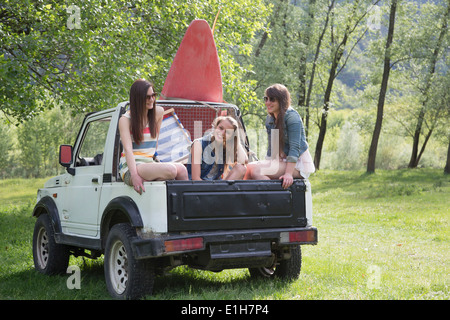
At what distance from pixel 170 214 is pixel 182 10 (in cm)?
1174

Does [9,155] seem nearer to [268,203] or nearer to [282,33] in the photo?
[282,33]

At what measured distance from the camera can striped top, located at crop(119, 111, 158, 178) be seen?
19.5ft

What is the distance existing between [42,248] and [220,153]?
120 inches

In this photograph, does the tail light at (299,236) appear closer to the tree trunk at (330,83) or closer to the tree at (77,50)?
the tree at (77,50)

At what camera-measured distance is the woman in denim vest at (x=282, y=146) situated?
6.22 m

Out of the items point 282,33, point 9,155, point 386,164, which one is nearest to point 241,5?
point 282,33

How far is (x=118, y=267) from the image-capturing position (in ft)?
19.5

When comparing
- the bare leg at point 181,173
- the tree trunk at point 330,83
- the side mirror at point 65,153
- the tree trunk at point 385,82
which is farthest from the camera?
the tree trunk at point 330,83

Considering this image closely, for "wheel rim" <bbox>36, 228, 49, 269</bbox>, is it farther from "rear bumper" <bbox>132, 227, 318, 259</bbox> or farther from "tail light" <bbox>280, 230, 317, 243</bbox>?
"tail light" <bbox>280, 230, 317, 243</bbox>

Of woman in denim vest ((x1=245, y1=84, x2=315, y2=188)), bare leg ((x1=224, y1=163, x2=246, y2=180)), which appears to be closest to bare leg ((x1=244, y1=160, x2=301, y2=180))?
woman in denim vest ((x1=245, y1=84, x2=315, y2=188))

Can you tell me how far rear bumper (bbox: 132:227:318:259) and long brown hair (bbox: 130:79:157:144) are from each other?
1.11 metres

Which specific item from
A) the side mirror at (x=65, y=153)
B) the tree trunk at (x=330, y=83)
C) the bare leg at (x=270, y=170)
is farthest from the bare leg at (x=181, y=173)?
the tree trunk at (x=330, y=83)

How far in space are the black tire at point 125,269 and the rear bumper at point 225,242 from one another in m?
0.20

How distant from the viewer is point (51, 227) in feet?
24.4
